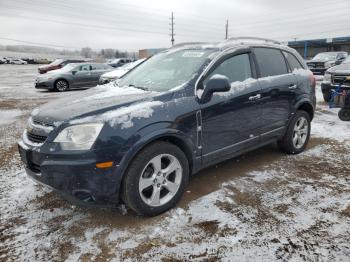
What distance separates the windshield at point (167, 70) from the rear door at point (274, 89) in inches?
37.0

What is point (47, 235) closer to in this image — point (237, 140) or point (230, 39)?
point (237, 140)

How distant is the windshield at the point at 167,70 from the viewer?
3717 mm

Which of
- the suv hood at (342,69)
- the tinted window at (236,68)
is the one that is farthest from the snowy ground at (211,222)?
the suv hood at (342,69)

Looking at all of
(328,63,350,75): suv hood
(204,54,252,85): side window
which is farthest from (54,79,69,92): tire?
(204,54,252,85): side window

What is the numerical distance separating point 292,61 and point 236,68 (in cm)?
149

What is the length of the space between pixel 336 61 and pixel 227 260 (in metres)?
20.1

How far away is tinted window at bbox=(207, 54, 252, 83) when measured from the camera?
3.89 m

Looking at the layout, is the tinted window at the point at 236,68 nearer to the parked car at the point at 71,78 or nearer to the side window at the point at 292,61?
the side window at the point at 292,61

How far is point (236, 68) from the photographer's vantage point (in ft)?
13.4

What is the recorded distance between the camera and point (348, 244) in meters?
2.80

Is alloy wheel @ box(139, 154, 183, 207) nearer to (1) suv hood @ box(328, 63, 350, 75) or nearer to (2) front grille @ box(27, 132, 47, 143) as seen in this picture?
(2) front grille @ box(27, 132, 47, 143)

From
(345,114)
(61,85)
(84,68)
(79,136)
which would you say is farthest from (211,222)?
(84,68)

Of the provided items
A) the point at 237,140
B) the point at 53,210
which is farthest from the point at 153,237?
the point at 237,140

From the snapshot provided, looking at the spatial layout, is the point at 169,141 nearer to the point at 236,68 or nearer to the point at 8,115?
the point at 236,68
